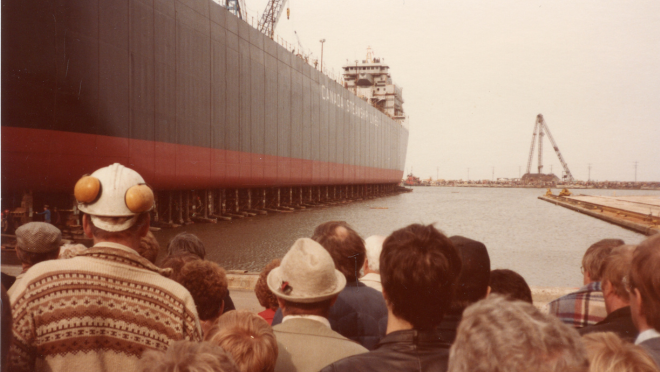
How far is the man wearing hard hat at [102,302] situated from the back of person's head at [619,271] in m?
1.99

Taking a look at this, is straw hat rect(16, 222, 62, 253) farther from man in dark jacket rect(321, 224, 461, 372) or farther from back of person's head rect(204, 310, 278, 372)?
man in dark jacket rect(321, 224, 461, 372)

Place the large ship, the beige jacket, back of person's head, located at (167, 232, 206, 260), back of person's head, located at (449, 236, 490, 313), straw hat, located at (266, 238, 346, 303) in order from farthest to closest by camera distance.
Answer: the large ship → back of person's head, located at (167, 232, 206, 260) → back of person's head, located at (449, 236, 490, 313) → straw hat, located at (266, 238, 346, 303) → the beige jacket

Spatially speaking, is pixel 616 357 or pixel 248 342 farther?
pixel 248 342

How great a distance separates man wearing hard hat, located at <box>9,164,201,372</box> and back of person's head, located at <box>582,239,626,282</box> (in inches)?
95.9

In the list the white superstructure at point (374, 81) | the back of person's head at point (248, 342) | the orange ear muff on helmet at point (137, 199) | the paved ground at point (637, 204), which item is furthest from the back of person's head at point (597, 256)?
the white superstructure at point (374, 81)

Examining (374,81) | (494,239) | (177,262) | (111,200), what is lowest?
(494,239)

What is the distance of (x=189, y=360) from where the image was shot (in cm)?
118

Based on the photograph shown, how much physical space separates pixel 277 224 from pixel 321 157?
12281 millimetres

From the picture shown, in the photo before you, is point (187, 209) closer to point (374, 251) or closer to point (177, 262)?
Answer: point (177, 262)

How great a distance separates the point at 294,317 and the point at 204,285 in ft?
2.25

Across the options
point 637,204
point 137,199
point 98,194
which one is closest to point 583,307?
point 137,199

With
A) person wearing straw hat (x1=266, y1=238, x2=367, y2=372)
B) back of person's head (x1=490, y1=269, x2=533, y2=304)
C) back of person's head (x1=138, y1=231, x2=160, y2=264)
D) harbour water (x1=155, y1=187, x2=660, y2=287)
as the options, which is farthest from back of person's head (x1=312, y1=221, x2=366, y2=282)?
harbour water (x1=155, y1=187, x2=660, y2=287)

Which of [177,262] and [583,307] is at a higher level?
[177,262]

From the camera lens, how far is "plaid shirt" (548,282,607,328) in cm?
269
